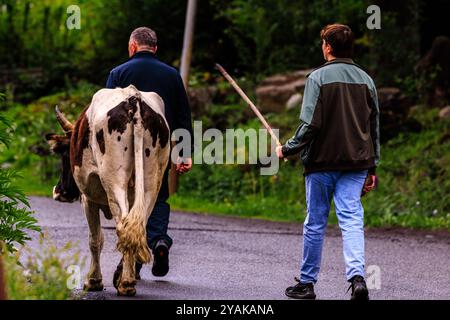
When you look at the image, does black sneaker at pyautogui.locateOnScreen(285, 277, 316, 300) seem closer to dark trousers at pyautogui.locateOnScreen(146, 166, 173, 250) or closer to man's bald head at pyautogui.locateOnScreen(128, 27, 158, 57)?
dark trousers at pyautogui.locateOnScreen(146, 166, 173, 250)

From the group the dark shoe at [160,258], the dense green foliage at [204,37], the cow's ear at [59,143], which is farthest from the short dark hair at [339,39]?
the dense green foliage at [204,37]

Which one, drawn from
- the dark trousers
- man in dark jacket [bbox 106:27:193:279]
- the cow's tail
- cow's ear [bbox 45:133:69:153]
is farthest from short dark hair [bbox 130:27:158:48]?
the cow's tail

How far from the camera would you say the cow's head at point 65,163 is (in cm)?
978

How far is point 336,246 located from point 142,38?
4.63 metres

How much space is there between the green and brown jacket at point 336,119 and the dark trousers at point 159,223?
1.51 m

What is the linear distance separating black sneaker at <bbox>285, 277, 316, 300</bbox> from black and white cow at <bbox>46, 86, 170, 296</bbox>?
117 cm

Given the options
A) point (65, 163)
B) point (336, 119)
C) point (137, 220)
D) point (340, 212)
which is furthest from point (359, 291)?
point (65, 163)

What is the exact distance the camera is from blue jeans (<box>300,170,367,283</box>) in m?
8.56

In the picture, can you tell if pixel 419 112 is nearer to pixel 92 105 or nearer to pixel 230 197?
pixel 230 197

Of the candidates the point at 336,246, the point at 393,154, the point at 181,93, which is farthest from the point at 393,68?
the point at 181,93

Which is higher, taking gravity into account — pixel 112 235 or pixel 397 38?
pixel 397 38
